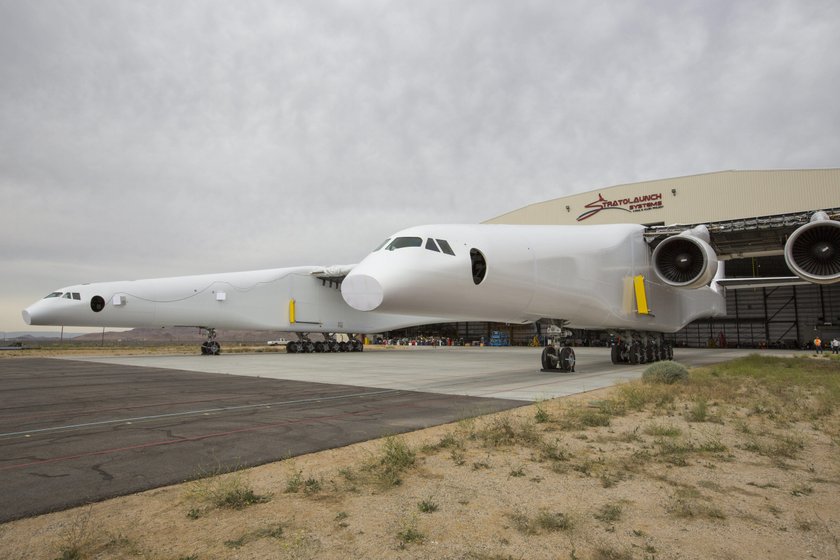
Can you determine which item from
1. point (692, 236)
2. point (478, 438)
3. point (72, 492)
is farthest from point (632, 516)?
point (692, 236)

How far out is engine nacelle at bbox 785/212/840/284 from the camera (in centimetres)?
1295

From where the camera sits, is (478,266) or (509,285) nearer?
(478,266)

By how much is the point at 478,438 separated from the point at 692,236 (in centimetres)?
1224

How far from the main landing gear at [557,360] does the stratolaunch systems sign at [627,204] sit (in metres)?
25.7

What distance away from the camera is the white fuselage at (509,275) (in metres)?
9.33

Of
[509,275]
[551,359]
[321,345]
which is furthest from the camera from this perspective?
[321,345]

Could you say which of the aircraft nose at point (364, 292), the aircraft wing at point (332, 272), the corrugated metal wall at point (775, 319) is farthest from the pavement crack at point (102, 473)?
the corrugated metal wall at point (775, 319)

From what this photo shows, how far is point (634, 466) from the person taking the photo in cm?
430

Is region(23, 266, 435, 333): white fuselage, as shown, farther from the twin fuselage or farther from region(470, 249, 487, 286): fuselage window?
region(470, 249, 487, 286): fuselage window

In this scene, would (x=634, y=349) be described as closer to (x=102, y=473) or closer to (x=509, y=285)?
(x=509, y=285)

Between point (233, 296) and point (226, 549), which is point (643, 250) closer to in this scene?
point (226, 549)

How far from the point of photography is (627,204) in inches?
1438

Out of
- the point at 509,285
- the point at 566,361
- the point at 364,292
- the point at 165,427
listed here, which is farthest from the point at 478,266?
the point at 165,427

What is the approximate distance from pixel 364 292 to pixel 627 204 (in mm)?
32650
